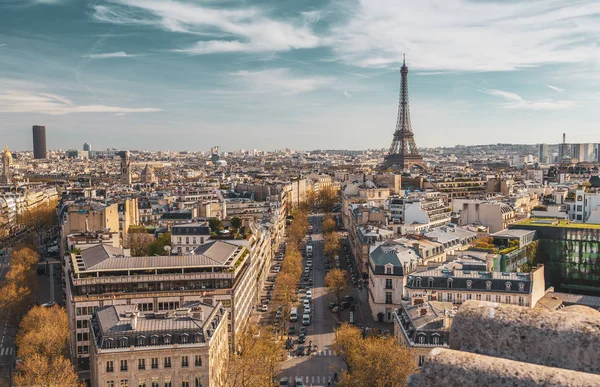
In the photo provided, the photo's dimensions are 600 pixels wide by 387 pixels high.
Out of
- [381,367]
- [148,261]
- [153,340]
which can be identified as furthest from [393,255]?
[153,340]

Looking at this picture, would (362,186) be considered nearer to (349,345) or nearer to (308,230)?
(308,230)

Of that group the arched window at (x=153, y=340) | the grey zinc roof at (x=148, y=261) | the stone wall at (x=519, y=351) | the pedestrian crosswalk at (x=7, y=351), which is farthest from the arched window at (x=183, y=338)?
the stone wall at (x=519, y=351)

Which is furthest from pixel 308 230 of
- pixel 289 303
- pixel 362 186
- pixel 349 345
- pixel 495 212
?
pixel 349 345

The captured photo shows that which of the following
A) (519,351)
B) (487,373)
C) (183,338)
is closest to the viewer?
(487,373)

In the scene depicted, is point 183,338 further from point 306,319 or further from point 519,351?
point 519,351

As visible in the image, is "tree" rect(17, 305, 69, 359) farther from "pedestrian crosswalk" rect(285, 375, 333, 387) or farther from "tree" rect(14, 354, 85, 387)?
"pedestrian crosswalk" rect(285, 375, 333, 387)

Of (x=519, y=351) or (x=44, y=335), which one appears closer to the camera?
(x=519, y=351)

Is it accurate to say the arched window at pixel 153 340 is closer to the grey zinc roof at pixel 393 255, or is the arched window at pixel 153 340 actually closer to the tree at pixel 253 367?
the tree at pixel 253 367

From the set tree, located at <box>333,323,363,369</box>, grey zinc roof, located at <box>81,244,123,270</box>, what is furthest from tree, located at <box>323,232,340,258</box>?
tree, located at <box>333,323,363,369</box>
